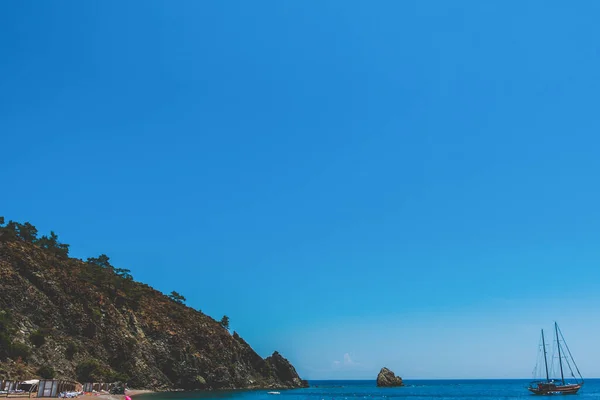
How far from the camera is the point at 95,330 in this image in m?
103

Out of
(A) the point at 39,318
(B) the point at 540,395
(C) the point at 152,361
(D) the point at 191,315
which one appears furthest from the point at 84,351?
(B) the point at 540,395

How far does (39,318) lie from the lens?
94.7 meters

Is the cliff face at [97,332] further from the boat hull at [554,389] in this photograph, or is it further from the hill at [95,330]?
the boat hull at [554,389]

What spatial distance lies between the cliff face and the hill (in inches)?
8.1

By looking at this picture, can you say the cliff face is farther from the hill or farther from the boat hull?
the boat hull

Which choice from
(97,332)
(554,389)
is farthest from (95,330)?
(554,389)

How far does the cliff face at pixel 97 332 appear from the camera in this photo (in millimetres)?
86500

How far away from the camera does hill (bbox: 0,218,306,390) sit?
8669 centimetres

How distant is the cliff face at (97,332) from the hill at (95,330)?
0.21m

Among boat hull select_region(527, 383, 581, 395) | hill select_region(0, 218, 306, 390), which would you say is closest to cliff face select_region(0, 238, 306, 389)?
hill select_region(0, 218, 306, 390)

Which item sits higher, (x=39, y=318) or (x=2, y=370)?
(x=39, y=318)

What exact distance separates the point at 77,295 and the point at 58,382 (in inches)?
1930

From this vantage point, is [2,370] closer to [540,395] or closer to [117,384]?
[117,384]

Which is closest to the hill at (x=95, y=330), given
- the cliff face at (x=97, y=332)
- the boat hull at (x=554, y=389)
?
the cliff face at (x=97, y=332)
